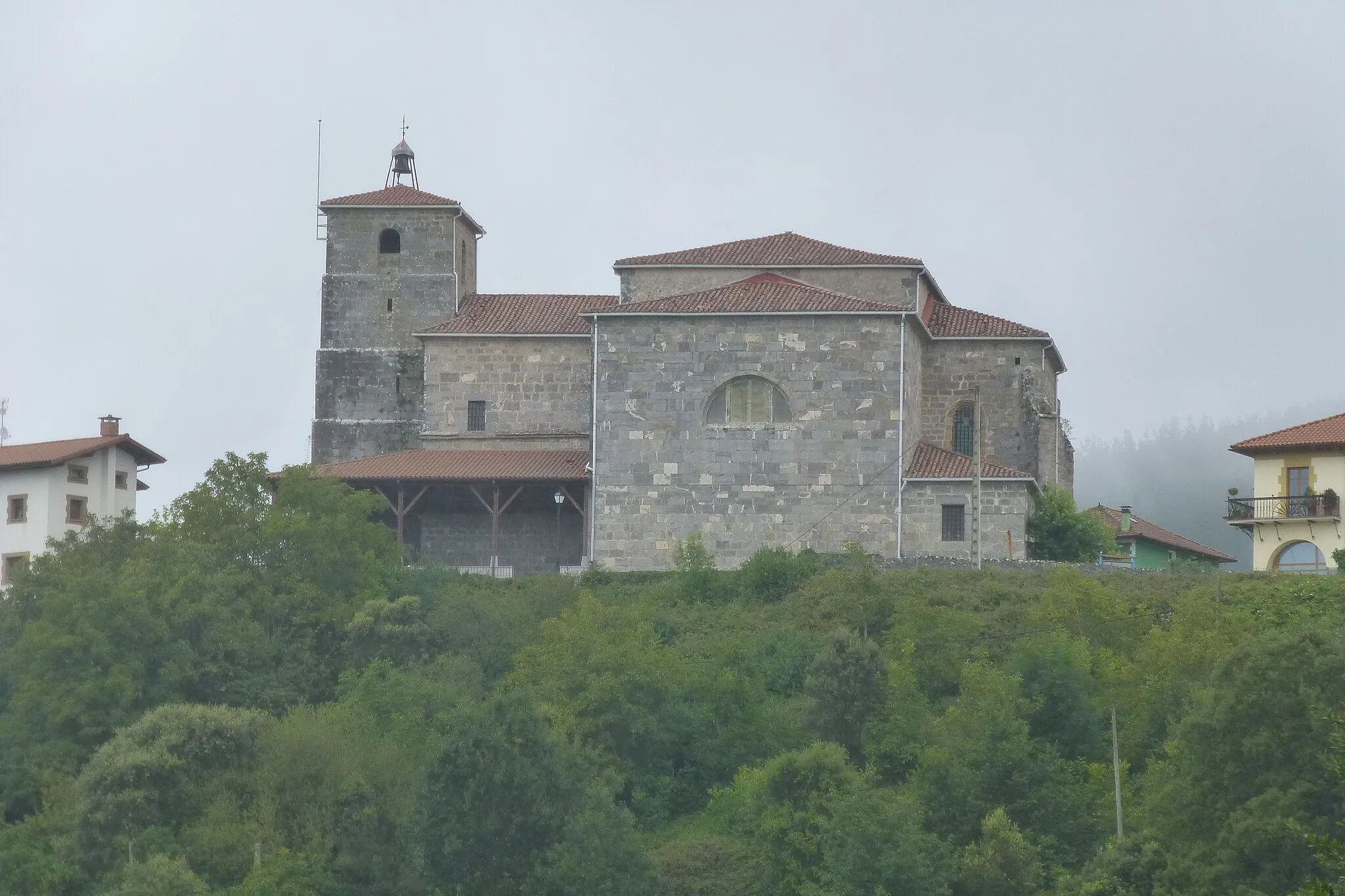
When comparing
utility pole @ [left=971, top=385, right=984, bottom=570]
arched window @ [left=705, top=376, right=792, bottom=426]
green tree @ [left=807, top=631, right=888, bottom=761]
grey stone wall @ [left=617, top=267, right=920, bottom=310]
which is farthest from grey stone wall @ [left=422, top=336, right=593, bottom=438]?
green tree @ [left=807, top=631, right=888, bottom=761]

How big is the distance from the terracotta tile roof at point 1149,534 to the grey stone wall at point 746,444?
40.5ft

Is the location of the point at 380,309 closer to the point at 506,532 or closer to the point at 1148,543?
the point at 506,532

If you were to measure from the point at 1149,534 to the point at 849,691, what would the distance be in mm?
27891

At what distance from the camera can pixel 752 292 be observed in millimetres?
62875

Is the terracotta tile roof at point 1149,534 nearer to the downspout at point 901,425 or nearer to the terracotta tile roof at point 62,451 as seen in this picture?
the downspout at point 901,425

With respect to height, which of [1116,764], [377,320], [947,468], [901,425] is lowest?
[1116,764]

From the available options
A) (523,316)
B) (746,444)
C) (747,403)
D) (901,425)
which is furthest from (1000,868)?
(523,316)

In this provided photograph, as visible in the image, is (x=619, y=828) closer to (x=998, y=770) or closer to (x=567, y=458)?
(x=998, y=770)

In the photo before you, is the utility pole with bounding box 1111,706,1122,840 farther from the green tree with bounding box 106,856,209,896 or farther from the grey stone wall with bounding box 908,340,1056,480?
the grey stone wall with bounding box 908,340,1056,480

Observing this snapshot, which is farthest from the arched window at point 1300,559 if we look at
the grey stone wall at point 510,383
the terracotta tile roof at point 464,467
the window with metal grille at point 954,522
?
the grey stone wall at point 510,383

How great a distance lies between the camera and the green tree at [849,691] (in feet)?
163

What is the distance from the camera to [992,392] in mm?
66375

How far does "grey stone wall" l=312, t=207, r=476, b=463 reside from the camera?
6875cm

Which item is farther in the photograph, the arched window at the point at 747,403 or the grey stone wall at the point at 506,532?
the grey stone wall at the point at 506,532
